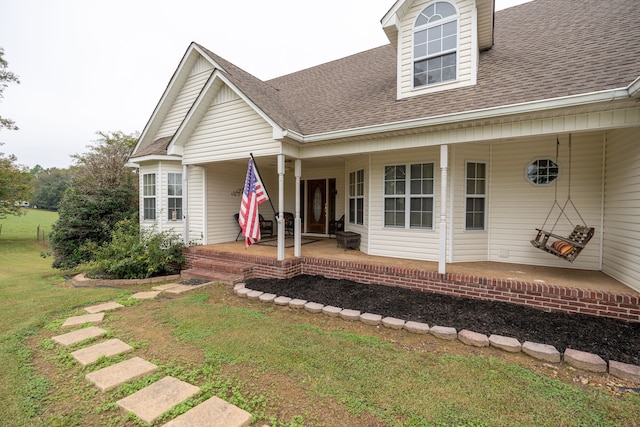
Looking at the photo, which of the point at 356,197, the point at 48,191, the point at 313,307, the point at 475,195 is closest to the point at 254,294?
the point at 313,307

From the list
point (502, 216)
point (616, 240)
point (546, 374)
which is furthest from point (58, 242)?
point (616, 240)

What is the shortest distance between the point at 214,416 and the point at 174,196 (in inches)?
306

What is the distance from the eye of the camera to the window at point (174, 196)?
8539 mm

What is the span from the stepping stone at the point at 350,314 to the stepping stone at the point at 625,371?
9.04 feet

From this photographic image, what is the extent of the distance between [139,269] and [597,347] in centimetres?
852

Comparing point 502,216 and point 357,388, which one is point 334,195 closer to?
point 502,216

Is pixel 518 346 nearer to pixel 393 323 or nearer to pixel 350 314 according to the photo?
pixel 393 323

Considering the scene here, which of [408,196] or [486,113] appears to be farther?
[408,196]

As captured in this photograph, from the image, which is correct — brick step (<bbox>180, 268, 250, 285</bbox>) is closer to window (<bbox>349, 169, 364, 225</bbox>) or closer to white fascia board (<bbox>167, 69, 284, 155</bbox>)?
white fascia board (<bbox>167, 69, 284, 155</bbox>)

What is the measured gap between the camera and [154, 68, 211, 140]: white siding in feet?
29.6

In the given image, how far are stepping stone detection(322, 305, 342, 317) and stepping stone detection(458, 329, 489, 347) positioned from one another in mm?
1702

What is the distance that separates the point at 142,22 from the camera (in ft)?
38.0

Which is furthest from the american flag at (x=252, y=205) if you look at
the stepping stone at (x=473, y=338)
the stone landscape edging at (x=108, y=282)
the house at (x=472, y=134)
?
the stepping stone at (x=473, y=338)

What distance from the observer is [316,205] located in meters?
10.4
